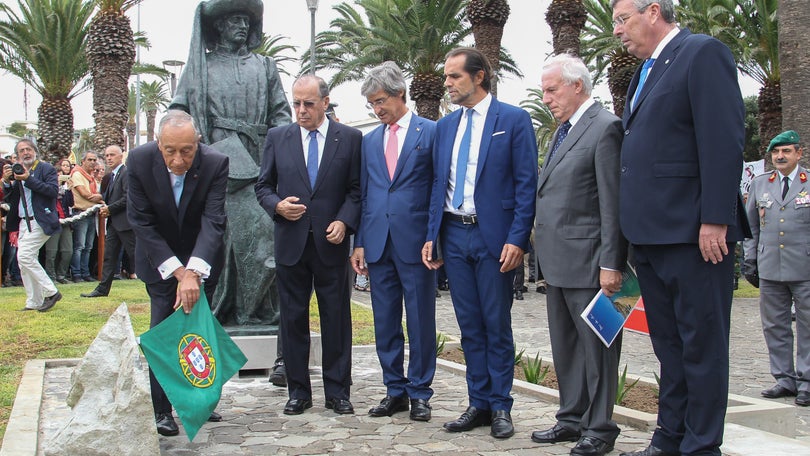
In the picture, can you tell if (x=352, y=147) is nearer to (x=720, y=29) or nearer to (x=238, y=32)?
(x=238, y=32)

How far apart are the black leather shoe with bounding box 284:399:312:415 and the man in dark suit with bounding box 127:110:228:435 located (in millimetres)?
838

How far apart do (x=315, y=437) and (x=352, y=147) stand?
2.07 metres

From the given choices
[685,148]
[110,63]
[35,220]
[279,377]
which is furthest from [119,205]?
[110,63]

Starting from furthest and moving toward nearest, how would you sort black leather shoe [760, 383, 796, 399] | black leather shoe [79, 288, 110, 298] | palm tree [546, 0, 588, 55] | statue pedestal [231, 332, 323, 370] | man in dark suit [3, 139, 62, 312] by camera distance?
palm tree [546, 0, 588, 55]
black leather shoe [79, 288, 110, 298]
man in dark suit [3, 139, 62, 312]
black leather shoe [760, 383, 796, 399]
statue pedestal [231, 332, 323, 370]

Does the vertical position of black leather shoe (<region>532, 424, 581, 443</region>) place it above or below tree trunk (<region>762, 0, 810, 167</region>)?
below

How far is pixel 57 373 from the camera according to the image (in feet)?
23.1

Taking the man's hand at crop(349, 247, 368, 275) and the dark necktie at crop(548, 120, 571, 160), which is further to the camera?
the man's hand at crop(349, 247, 368, 275)

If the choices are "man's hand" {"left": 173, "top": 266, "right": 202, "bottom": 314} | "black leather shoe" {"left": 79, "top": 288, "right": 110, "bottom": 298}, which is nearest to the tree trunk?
"black leather shoe" {"left": 79, "top": 288, "right": 110, "bottom": 298}

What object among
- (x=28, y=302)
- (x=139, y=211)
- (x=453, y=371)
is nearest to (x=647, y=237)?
(x=139, y=211)

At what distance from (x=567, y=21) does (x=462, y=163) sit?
17780mm

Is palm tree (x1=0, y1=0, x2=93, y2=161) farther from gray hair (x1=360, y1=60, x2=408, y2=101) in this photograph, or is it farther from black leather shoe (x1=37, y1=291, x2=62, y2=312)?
gray hair (x1=360, y1=60, x2=408, y2=101)

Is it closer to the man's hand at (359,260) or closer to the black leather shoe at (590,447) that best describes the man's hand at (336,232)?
the man's hand at (359,260)

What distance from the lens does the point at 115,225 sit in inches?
460

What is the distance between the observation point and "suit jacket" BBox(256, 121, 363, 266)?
226 inches
